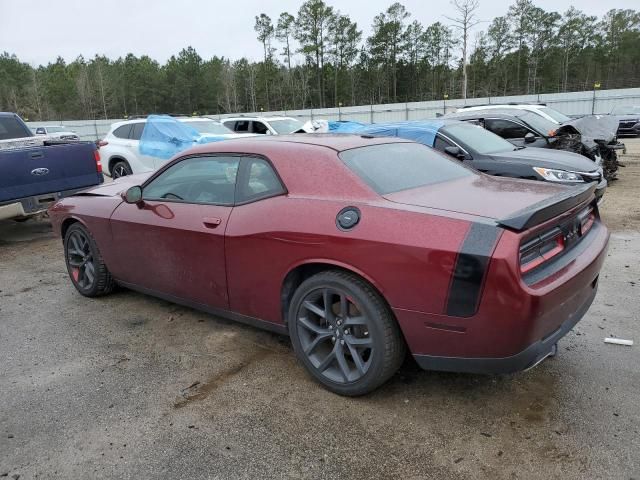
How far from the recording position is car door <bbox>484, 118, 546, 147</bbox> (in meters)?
9.66

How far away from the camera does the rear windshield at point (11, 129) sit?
342 inches

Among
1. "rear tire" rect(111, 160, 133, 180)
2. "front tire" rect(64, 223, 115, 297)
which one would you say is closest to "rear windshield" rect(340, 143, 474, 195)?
"front tire" rect(64, 223, 115, 297)

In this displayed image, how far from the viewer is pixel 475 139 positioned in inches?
307

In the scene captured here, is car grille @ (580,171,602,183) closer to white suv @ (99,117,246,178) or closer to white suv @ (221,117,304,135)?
white suv @ (99,117,246,178)

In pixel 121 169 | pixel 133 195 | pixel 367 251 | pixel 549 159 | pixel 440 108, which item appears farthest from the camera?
pixel 440 108

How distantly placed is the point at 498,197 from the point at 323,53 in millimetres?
72801

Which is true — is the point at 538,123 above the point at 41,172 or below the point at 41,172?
above

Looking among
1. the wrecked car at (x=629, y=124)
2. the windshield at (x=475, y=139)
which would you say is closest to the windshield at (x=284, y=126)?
the windshield at (x=475, y=139)

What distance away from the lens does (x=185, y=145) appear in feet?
35.0

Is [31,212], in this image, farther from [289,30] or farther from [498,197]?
[289,30]

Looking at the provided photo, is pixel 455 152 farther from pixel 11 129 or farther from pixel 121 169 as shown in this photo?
pixel 121 169

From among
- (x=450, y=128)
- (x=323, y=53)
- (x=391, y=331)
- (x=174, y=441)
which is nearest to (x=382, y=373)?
(x=391, y=331)

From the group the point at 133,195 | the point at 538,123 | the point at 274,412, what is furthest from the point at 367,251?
the point at 538,123

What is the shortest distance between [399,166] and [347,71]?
237 feet
